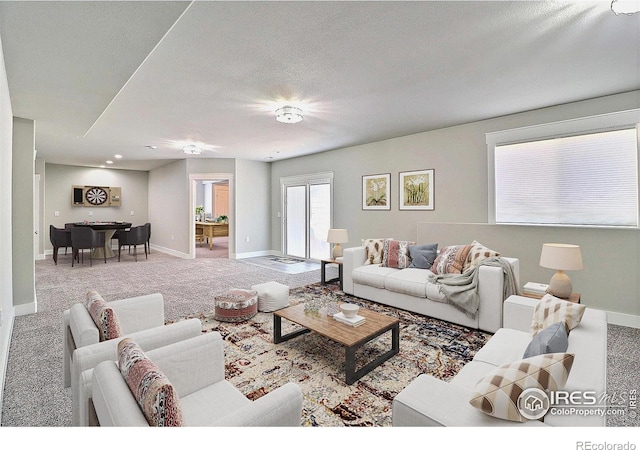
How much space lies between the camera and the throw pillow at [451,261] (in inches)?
140

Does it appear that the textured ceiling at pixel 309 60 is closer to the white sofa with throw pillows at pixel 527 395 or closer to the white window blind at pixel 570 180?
the white window blind at pixel 570 180

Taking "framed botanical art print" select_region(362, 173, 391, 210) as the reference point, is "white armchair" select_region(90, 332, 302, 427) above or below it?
below

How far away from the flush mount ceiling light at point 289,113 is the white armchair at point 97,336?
8.22ft

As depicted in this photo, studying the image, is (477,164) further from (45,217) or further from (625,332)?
(45,217)

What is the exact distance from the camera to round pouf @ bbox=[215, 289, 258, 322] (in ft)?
10.7

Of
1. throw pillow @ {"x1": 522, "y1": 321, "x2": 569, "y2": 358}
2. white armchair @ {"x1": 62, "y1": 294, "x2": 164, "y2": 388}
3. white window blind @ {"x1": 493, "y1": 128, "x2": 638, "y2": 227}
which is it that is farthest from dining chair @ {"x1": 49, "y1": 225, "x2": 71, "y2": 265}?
white window blind @ {"x1": 493, "y1": 128, "x2": 638, "y2": 227}

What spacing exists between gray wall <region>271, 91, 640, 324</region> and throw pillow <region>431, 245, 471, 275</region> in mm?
940

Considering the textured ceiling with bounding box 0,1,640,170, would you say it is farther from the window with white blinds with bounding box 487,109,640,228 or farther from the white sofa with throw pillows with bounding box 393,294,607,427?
the white sofa with throw pillows with bounding box 393,294,607,427

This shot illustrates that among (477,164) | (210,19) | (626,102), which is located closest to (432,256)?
(477,164)

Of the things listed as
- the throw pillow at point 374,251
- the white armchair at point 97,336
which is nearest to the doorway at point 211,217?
the throw pillow at point 374,251

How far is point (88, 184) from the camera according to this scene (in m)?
8.77

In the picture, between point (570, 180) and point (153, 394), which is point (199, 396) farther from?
point (570, 180)
